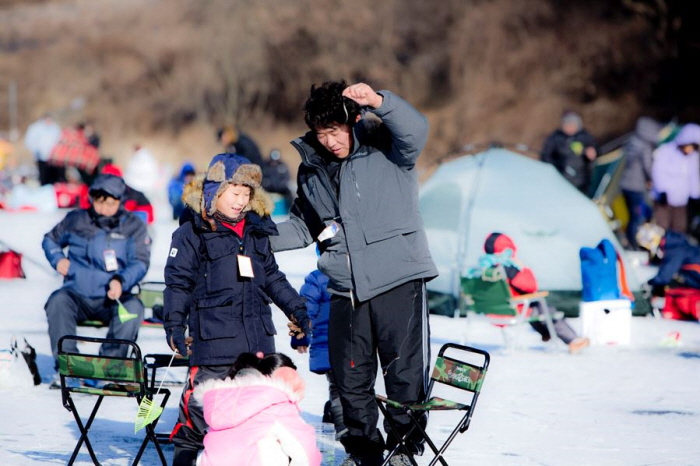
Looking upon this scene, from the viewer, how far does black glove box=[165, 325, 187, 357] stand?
4.74m

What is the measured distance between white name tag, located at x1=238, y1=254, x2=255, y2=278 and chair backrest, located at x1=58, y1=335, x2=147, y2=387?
1.78 feet

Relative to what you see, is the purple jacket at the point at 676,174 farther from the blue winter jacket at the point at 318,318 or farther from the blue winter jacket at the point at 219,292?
the blue winter jacket at the point at 219,292

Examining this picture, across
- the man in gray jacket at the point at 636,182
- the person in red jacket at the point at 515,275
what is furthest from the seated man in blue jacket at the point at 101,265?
the man in gray jacket at the point at 636,182

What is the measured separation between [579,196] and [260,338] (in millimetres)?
7079

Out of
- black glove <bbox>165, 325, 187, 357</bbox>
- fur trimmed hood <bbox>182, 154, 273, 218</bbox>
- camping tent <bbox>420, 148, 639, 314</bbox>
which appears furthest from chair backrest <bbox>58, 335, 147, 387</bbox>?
camping tent <bbox>420, 148, 639, 314</bbox>

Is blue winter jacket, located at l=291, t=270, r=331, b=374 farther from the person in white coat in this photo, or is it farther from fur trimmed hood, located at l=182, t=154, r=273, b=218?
the person in white coat

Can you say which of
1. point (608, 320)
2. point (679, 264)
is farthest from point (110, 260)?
point (679, 264)

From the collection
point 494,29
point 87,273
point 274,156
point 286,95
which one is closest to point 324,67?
point 286,95

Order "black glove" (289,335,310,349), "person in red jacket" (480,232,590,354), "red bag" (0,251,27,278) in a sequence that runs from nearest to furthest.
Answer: "black glove" (289,335,310,349) < "person in red jacket" (480,232,590,354) < "red bag" (0,251,27,278)

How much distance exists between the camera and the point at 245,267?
16.2 ft

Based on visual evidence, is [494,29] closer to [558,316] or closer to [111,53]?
[111,53]

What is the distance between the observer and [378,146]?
503 centimetres

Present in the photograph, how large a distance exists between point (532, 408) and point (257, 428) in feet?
10.6

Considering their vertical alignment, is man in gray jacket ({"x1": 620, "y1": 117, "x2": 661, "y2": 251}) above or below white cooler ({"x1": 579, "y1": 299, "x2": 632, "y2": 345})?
above
